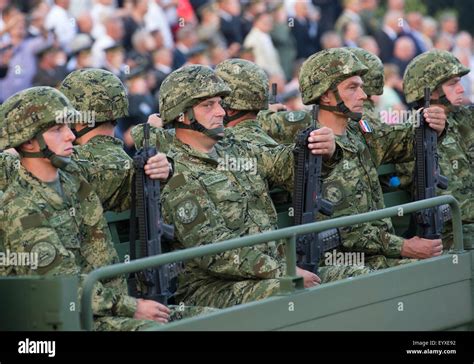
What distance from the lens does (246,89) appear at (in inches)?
387

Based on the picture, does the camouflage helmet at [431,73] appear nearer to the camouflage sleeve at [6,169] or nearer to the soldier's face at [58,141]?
the camouflage sleeve at [6,169]

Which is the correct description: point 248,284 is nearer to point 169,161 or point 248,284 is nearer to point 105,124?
point 169,161

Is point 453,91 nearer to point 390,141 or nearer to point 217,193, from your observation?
point 390,141

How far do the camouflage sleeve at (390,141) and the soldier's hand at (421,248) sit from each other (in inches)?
35.4

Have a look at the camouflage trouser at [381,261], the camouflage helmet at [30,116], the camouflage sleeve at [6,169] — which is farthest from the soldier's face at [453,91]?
the camouflage helmet at [30,116]

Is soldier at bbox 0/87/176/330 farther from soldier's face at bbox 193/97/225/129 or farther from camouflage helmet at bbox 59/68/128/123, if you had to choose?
camouflage helmet at bbox 59/68/128/123

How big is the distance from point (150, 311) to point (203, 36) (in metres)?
7.31

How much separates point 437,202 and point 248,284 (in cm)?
124

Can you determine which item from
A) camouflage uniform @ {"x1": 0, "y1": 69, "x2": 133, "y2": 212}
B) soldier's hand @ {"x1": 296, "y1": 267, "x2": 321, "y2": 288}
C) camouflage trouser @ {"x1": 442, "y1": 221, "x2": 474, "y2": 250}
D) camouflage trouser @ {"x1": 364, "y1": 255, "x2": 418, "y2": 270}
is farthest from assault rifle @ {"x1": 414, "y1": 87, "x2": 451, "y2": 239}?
camouflage uniform @ {"x1": 0, "y1": 69, "x2": 133, "y2": 212}

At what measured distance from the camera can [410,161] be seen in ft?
34.6

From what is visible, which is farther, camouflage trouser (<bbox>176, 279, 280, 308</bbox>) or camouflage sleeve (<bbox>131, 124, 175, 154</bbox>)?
camouflage sleeve (<bbox>131, 124, 175, 154</bbox>)

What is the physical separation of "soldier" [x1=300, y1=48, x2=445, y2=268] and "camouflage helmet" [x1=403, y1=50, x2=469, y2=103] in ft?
2.71

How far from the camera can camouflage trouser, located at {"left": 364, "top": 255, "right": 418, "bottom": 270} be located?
372 inches

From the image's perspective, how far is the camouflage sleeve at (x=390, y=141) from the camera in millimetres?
10234
